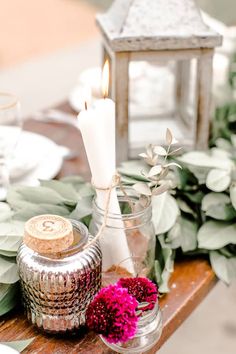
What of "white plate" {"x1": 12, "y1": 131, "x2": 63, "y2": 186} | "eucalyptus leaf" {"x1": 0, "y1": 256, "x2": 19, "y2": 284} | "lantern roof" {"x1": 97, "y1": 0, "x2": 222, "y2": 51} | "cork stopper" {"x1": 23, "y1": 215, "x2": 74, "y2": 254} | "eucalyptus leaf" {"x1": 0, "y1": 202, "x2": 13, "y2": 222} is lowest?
"white plate" {"x1": 12, "y1": 131, "x2": 63, "y2": 186}

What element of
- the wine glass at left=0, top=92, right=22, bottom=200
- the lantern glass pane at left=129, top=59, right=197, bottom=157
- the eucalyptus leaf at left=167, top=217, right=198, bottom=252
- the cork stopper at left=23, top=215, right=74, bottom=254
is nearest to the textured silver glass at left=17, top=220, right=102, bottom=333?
the cork stopper at left=23, top=215, right=74, bottom=254

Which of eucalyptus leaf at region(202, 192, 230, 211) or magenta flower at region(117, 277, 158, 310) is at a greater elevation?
magenta flower at region(117, 277, 158, 310)

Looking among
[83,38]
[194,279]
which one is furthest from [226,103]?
[83,38]

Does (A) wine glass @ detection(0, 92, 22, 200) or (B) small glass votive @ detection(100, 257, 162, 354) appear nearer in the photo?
(B) small glass votive @ detection(100, 257, 162, 354)

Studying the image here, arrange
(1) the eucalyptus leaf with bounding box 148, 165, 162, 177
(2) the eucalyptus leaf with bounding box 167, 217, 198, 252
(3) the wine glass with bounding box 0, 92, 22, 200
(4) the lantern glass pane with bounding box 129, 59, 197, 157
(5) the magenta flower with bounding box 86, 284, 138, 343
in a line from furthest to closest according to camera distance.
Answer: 1. (4) the lantern glass pane with bounding box 129, 59, 197, 157
2. (3) the wine glass with bounding box 0, 92, 22, 200
3. (2) the eucalyptus leaf with bounding box 167, 217, 198, 252
4. (1) the eucalyptus leaf with bounding box 148, 165, 162, 177
5. (5) the magenta flower with bounding box 86, 284, 138, 343

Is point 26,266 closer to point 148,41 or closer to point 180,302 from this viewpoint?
point 180,302

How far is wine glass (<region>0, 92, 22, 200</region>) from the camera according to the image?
1.01 meters

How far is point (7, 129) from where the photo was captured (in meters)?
1.03

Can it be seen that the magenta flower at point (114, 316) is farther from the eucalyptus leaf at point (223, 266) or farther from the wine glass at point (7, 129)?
the wine glass at point (7, 129)

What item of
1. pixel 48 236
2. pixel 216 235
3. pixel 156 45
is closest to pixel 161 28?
pixel 156 45

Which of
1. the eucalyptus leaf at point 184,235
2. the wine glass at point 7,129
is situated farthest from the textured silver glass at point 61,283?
the wine glass at point 7,129

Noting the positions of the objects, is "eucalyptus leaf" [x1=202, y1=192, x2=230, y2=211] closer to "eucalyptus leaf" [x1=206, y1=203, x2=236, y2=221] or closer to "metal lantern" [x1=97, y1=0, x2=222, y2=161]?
"eucalyptus leaf" [x1=206, y1=203, x2=236, y2=221]

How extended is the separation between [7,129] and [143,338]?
Answer: 444 mm

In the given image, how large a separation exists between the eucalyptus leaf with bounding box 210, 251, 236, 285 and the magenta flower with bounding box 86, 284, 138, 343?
9.9 inches
